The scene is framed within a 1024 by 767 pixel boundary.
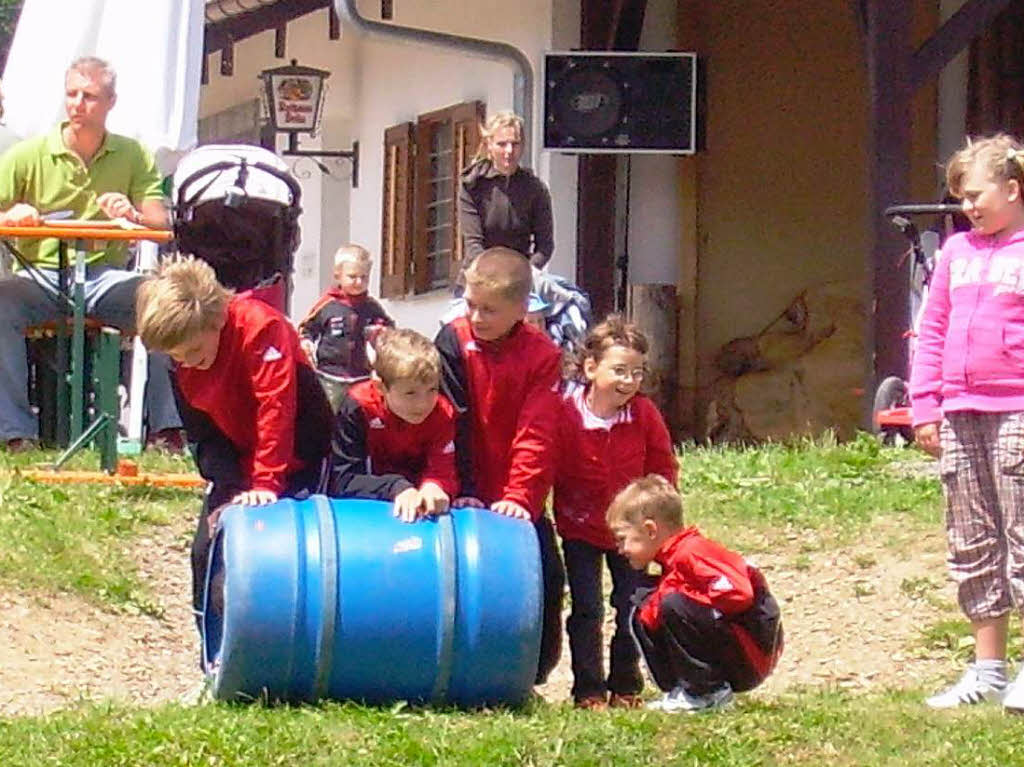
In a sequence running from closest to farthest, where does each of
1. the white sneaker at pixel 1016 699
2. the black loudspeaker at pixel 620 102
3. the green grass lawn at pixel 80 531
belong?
the white sneaker at pixel 1016 699 → the green grass lawn at pixel 80 531 → the black loudspeaker at pixel 620 102

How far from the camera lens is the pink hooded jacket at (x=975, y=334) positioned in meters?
6.28

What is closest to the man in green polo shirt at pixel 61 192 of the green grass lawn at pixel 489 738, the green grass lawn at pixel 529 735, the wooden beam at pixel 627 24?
the green grass lawn at pixel 529 735

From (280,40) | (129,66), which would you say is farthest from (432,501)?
(280,40)

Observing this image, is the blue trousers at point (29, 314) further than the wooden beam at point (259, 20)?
No

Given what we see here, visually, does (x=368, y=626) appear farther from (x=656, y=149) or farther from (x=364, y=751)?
(x=656, y=149)

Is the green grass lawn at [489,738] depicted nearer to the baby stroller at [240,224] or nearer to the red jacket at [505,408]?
the red jacket at [505,408]

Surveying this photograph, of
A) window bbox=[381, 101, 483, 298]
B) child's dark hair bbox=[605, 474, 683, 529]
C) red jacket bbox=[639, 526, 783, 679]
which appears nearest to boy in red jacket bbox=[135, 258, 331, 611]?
child's dark hair bbox=[605, 474, 683, 529]

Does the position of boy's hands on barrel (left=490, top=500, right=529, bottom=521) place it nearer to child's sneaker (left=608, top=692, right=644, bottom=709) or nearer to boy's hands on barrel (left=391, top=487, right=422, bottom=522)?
boy's hands on barrel (left=391, top=487, right=422, bottom=522)

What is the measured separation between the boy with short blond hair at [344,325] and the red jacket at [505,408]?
476 centimetres

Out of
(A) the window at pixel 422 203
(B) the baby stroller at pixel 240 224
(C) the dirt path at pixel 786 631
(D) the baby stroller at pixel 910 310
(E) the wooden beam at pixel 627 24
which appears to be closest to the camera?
(C) the dirt path at pixel 786 631

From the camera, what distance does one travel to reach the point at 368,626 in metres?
5.93

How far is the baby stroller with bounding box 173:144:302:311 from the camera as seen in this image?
7582 millimetres

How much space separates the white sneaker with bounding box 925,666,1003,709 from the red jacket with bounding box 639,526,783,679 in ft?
1.62

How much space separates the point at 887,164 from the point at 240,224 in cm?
546
